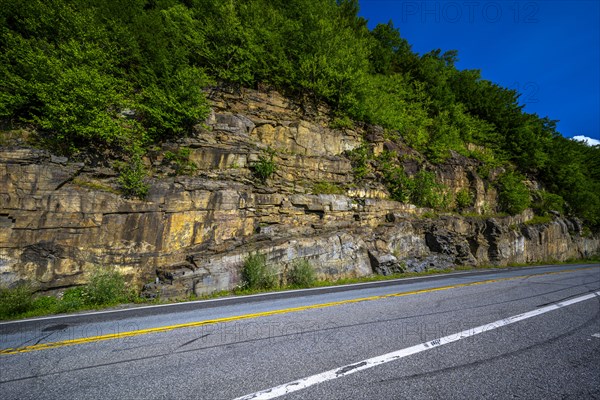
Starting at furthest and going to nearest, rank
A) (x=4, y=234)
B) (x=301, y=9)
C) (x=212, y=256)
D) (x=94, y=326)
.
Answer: (x=301, y=9), (x=212, y=256), (x=4, y=234), (x=94, y=326)

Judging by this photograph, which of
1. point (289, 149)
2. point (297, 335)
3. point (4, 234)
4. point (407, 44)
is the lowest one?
point (297, 335)

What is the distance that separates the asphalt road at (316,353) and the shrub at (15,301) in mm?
1854

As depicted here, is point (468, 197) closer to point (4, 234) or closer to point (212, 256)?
point (212, 256)

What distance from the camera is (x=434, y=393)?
2588 mm

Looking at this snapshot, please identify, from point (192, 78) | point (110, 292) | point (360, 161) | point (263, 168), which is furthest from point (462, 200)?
point (110, 292)

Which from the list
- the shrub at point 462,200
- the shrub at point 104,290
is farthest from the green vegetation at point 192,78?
the shrub at point 104,290

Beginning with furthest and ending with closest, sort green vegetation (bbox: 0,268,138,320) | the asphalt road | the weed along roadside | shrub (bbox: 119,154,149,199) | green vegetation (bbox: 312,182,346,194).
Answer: green vegetation (bbox: 312,182,346,194), shrub (bbox: 119,154,149,199), the weed along roadside, green vegetation (bbox: 0,268,138,320), the asphalt road

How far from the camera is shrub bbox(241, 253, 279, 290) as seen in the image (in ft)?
34.8

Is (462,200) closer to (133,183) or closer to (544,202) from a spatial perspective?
(544,202)

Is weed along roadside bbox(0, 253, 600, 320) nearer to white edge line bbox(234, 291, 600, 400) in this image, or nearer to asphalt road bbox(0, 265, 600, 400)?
asphalt road bbox(0, 265, 600, 400)

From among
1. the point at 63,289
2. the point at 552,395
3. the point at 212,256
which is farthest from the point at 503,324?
the point at 63,289

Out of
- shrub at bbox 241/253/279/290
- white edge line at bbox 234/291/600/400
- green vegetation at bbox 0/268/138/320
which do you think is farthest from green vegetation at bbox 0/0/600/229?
white edge line at bbox 234/291/600/400

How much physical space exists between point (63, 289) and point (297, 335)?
9.80m

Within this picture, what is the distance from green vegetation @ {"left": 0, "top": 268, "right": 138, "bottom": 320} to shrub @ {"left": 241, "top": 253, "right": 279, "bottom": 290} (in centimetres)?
415
